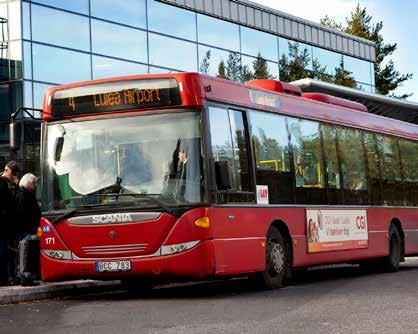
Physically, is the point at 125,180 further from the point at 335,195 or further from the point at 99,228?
the point at 335,195

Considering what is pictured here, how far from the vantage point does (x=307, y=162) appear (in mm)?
16359

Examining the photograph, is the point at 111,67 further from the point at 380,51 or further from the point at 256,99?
the point at 380,51

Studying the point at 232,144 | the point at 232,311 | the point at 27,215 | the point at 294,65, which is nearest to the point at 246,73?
the point at 294,65

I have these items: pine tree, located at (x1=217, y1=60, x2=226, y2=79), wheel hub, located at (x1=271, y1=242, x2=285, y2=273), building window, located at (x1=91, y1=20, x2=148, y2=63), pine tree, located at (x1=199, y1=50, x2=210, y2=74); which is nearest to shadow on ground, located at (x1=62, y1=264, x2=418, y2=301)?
wheel hub, located at (x1=271, y1=242, x2=285, y2=273)

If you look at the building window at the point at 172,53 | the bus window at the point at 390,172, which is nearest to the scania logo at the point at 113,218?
the bus window at the point at 390,172

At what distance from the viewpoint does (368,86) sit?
54.4 metres

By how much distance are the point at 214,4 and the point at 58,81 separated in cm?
1019

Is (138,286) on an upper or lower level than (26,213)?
lower

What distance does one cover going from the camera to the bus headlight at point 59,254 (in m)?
13.3

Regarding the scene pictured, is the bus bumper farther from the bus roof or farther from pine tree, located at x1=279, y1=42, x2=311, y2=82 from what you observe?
pine tree, located at x1=279, y1=42, x2=311, y2=82

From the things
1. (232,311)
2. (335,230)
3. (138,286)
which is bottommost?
(232,311)

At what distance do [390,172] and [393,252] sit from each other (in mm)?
1639

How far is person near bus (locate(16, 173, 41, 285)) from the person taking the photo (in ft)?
47.2

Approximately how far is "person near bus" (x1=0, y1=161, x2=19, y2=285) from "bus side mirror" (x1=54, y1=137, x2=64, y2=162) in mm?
1076
